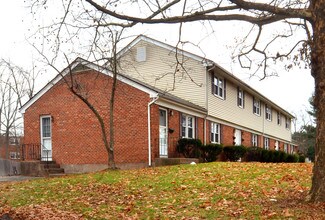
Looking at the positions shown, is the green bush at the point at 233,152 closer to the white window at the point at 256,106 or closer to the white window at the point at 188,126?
the white window at the point at 188,126

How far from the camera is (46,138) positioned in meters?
20.2

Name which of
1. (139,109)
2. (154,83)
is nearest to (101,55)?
(139,109)

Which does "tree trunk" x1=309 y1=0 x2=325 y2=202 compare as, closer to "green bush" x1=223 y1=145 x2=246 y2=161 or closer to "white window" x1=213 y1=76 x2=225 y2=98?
"white window" x1=213 y1=76 x2=225 y2=98

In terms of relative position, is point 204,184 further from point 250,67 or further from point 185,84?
point 185,84

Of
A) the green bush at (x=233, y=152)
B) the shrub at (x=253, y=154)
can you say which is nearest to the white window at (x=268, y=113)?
the shrub at (x=253, y=154)

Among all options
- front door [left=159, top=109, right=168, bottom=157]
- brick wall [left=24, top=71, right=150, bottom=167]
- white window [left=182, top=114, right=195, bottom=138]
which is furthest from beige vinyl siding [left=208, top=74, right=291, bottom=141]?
brick wall [left=24, top=71, right=150, bottom=167]

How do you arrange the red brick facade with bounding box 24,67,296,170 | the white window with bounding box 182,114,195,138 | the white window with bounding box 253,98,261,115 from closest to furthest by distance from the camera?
1. the red brick facade with bounding box 24,67,296,170
2. the white window with bounding box 182,114,195,138
3. the white window with bounding box 253,98,261,115

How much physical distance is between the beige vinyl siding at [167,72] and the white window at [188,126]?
3.91 ft

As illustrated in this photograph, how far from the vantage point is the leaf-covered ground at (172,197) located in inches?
280

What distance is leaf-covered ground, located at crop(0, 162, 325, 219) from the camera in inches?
280

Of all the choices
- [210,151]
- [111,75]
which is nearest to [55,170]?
[111,75]

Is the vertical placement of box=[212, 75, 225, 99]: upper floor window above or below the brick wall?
above

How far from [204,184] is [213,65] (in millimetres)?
11422

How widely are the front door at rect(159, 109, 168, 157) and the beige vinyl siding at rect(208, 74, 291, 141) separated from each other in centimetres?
408
